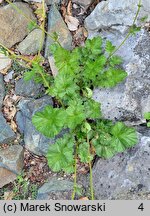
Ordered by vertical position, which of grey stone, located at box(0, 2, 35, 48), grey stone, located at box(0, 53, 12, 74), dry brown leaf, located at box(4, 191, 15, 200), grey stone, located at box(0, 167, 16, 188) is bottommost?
dry brown leaf, located at box(4, 191, 15, 200)

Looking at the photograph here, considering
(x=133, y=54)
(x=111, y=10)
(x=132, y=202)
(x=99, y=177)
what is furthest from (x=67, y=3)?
(x=132, y=202)

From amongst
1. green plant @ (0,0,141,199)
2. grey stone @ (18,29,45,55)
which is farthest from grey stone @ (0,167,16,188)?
grey stone @ (18,29,45,55)

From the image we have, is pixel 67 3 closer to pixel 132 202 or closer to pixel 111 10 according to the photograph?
pixel 111 10

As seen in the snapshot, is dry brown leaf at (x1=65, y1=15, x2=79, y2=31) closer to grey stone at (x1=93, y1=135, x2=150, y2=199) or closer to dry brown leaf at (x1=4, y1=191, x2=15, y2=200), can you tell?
grey stone at (x1=93, y1=135, x2=150, y2=199)

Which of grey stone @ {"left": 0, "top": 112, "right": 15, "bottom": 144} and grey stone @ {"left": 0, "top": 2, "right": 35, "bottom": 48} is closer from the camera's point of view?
grey stone @ {"left": 0, "top": 112, "right": 15, "bottom": 144}

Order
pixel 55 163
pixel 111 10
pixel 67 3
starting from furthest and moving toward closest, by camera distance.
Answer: pixel 67 3 → pixel 111 10 → pixel 55 163
